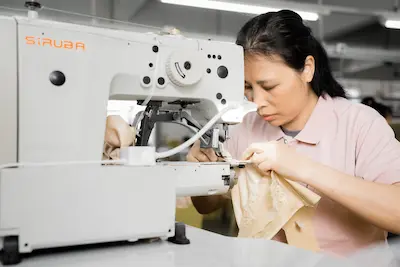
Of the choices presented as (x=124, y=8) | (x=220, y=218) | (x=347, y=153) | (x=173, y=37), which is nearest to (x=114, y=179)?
(x=173, y=37)

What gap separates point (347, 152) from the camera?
1415 mm

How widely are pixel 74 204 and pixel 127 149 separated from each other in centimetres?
18

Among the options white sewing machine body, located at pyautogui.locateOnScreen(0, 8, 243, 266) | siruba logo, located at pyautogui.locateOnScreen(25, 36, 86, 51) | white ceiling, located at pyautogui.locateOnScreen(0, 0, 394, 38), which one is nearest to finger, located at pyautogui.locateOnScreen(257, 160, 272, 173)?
white sewing machine body, located at pyautogui.locateOnScreen(0, 8, 243, 266)

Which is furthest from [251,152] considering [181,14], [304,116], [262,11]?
[181,14]

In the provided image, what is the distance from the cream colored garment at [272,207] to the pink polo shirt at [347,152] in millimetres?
98

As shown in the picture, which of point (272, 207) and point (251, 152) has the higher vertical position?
point (251, 152)

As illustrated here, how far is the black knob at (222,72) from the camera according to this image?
1148 millimetres

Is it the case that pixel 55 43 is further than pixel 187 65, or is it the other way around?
pixel 187 65

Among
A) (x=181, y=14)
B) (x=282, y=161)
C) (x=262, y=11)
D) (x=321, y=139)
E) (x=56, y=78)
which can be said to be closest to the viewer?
(x=56, y=78)

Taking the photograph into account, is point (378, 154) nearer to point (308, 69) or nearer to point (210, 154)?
point (308, 69)

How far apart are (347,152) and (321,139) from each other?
93 mm

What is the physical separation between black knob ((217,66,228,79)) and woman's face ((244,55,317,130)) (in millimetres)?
264

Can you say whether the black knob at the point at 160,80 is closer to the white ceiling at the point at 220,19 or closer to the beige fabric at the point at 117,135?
the beige fabric at the point at 117,135

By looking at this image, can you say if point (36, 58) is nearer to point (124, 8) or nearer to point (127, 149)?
point (127, 149)
